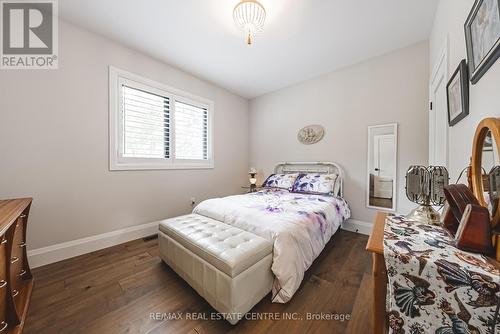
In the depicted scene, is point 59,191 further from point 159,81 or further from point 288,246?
point 288,246

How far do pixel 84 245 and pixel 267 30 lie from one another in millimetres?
3290

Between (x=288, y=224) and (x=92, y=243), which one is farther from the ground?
(x=288, y=224)

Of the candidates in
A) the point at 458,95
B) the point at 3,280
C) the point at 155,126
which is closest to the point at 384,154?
the point at 458,95

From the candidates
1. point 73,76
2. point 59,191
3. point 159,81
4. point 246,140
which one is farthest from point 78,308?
point 246,140

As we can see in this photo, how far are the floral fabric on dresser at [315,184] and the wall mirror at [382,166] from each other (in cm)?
53

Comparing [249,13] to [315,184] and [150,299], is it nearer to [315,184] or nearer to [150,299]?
[315,184]

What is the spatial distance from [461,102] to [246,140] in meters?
3.46

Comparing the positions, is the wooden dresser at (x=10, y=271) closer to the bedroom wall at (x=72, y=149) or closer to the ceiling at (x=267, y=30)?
the bedroom wall at (x=72, y=149)

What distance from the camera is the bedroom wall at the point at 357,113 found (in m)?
2.40

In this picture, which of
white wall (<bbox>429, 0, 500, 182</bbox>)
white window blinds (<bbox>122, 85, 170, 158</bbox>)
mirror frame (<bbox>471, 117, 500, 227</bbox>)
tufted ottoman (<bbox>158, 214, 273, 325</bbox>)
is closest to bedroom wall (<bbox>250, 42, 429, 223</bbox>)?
white wall (<bbox>429, 0, 500, 182</bbox>)

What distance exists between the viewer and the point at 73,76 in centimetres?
206

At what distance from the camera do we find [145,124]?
2.67 m

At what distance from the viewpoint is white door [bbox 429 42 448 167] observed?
160cm

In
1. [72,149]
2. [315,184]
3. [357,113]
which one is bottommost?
[315,184]
